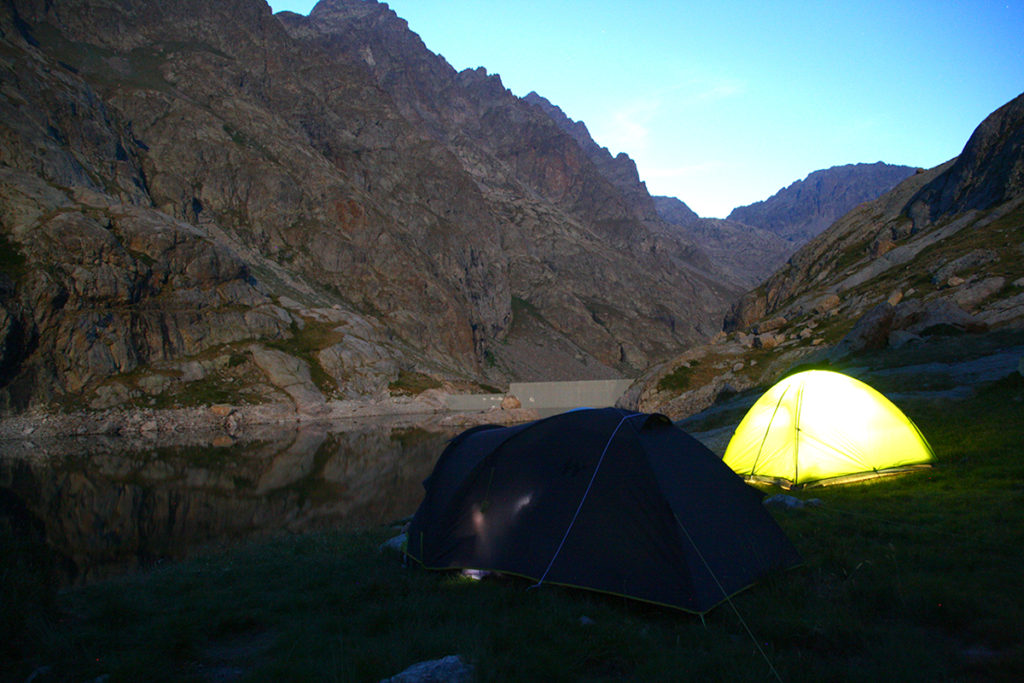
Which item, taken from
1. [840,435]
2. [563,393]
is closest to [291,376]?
[563,393]

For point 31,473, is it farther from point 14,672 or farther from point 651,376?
point 651,376

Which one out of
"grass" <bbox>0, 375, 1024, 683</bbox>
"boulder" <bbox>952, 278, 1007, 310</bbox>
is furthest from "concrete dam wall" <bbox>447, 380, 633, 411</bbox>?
"grass" <bbox>0, 375, 1024, 683</bbox>

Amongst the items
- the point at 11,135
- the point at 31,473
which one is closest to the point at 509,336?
the point at 11,135

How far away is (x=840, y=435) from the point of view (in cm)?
1477

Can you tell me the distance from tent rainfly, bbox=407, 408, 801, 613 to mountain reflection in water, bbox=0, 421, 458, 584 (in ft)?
19.3

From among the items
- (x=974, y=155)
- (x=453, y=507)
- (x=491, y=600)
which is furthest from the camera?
(x=974, y=155)

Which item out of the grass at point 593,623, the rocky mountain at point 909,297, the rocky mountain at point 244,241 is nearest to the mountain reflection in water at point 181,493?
the grass at point 593,623

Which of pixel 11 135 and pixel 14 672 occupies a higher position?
pixel 11 135

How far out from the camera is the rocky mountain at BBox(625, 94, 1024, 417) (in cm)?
2419

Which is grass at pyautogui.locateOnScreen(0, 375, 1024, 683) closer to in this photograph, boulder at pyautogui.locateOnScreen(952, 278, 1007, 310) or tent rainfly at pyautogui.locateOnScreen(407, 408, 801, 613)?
tent rainfly at pyautogui.locateOnScreen(407, 408, 801, 613)

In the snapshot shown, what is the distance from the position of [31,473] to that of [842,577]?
36.2 m

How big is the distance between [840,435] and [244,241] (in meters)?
112

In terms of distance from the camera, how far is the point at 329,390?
7644 cm

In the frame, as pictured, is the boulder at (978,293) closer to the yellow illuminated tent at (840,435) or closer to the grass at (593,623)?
the yellow illuminated tent at (840,435)
